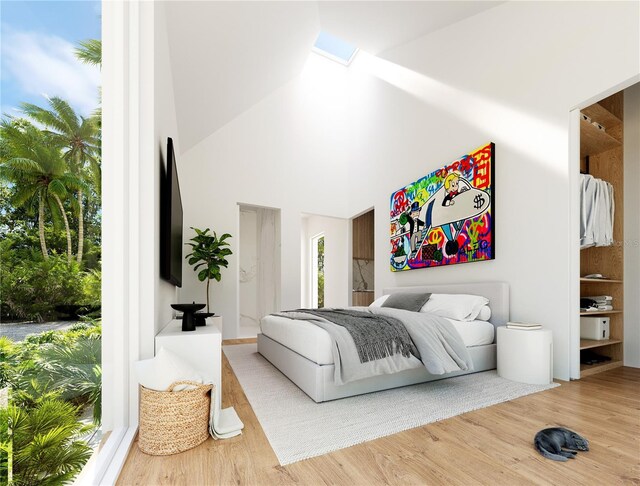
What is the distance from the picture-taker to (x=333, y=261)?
736 centimetres

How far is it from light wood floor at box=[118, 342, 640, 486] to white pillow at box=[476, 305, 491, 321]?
1225 mm

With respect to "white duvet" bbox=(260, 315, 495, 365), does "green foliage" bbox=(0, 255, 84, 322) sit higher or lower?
higher

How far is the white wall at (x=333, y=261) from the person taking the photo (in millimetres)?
6793

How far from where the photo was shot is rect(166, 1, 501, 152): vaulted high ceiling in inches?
128

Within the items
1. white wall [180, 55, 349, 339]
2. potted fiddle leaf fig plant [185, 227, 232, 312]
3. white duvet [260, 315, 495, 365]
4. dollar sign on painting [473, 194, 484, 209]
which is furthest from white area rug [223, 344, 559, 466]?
white wall [180, 55, 349, 339]

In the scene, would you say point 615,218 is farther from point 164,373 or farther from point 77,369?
point 77,369

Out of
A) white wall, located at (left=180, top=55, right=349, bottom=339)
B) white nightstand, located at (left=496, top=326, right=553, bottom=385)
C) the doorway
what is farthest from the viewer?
the doorway

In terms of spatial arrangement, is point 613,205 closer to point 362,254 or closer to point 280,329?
point 280,329

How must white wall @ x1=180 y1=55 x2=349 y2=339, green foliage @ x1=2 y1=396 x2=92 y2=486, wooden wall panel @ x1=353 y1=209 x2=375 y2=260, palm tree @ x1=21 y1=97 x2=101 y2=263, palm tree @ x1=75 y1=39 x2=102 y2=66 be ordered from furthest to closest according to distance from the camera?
wooden wall panel @ x1=353 y1=209 x2=375 y2=260
white wall @ x1=180 y1=55 x2=349 y2=339
palm tree @ x1=75 y1=39 x2=102 y2=66
palm tree @ x1=21 y1=97 x2=101 y2=263
green foliage @ x1=2 y1=396 x2=92 y2=486

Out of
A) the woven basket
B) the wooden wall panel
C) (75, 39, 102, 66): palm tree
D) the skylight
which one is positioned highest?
the skylight

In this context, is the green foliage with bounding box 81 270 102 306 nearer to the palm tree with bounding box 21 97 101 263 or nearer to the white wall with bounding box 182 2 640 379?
the palm tree with bounding box 21 97 101 263

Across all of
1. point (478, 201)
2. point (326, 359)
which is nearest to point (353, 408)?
point (326, 359)

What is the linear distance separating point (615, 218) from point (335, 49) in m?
5.19

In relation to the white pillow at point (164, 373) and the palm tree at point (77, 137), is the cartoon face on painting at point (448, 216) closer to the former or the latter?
the white pillow at point (164, 373)
